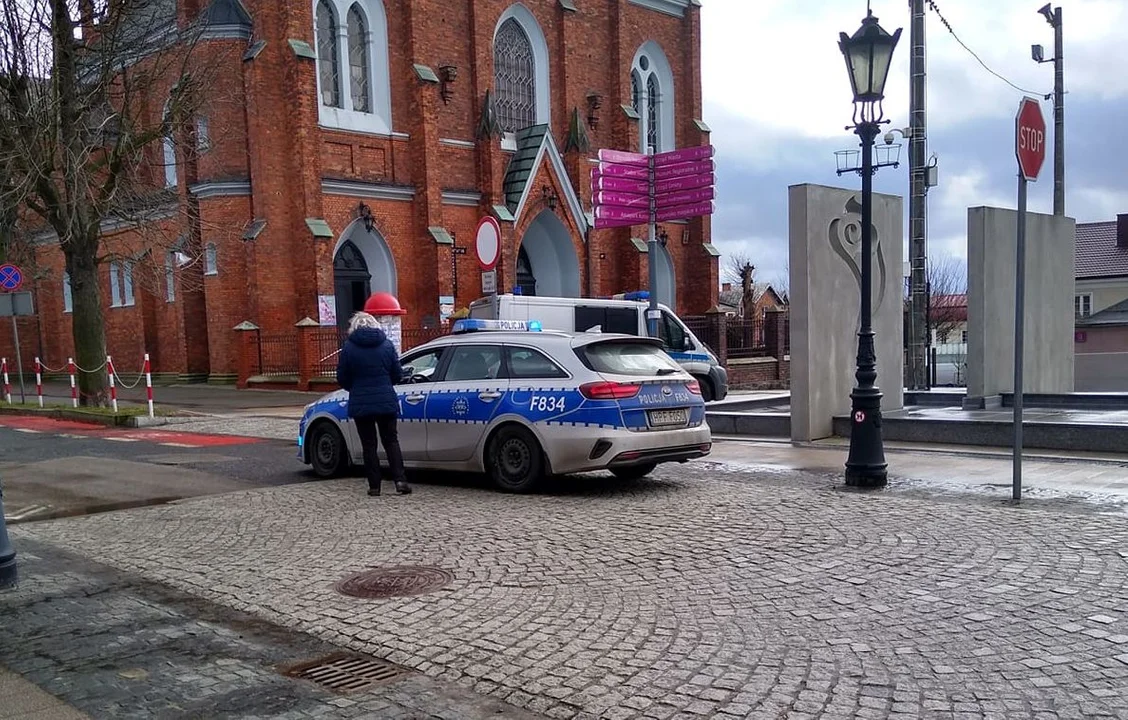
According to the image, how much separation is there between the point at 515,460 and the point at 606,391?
4.05 ft

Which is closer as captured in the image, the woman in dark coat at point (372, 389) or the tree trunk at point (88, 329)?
the woman in dark coat at point (372, 389)

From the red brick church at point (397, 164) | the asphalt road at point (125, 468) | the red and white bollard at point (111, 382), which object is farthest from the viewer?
the red brick church at point (397, 164)

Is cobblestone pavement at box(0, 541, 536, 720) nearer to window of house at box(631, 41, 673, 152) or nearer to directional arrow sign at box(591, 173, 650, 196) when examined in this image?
directional arrow sign at box(591, 173, 650, 196)

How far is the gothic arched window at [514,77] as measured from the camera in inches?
1324

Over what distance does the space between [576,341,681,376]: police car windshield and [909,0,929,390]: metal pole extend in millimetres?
12496

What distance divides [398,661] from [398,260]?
2614cm

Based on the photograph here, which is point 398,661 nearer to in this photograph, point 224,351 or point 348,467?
point 348,467

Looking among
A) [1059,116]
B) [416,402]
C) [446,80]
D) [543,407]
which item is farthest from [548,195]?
[543,407]

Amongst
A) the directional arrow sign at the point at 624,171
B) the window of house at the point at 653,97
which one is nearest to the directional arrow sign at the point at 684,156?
the directional arrow sign at the point at 624,171

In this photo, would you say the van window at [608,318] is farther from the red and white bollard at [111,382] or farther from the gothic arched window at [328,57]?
the gothic arched window at [328,57]

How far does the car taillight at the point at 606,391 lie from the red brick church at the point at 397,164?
14479 millimetres

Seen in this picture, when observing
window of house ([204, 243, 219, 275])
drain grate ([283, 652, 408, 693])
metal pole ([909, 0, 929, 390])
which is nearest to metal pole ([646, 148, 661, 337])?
metal pole ([909, 0, 929, 390])

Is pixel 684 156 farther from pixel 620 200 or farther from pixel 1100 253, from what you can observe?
pixel 1100 253

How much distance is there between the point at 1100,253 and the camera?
48.9 m
